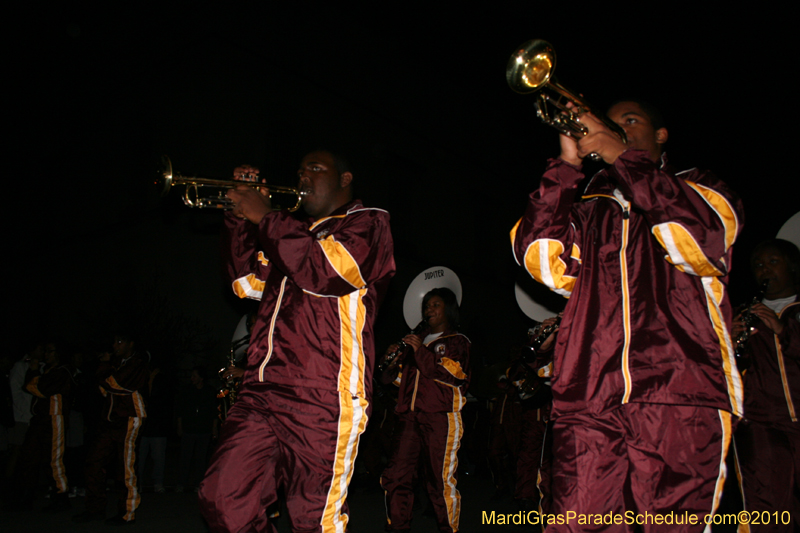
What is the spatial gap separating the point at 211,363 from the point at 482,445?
626 cm

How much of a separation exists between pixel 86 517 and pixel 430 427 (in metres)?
4.18

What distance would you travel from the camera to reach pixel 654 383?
2.47 meters

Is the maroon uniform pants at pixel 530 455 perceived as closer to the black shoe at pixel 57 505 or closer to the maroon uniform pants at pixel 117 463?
the maroon uniform pants at pixel 117 463

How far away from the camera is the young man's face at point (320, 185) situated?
4.24 metres

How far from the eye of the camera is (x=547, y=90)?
292cm

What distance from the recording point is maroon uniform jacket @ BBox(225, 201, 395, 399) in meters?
3.43

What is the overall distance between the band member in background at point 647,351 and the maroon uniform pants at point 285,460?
4.09 feet

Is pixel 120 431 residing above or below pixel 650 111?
below

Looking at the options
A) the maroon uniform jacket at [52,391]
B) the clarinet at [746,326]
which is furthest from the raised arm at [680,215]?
the maroon uniform jacket at [52,391]

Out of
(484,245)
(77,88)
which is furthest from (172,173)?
(484,245)

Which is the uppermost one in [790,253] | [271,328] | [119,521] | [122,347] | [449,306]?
[790,253]

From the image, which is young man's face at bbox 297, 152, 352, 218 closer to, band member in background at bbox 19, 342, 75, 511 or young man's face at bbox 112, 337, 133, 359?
young man's face at bbox 112, 337, 133, 359

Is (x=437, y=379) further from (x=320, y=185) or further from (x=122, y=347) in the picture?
(x=122, y=347)

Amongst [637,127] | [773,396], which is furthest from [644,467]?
[773,396]
